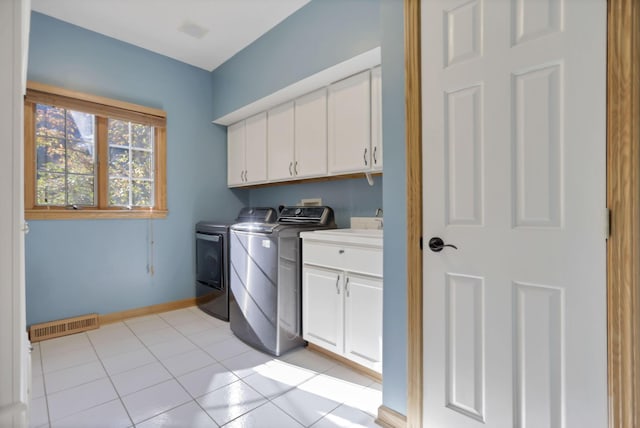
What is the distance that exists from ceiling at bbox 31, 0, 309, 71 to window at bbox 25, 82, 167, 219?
2.10 feet

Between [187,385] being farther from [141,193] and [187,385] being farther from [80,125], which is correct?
[80,125]

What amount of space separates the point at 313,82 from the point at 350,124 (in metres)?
0.51

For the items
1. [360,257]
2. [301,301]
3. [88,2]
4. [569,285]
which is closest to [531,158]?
[569,285]

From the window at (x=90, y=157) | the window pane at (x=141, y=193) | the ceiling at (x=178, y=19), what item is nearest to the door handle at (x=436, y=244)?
the ceiling at (x=178, y=19)

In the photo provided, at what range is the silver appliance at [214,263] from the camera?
9.78 feet

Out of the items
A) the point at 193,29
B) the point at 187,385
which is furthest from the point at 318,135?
the point at 187,385

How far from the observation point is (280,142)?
9.89 ft

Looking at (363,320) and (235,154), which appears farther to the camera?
(235,154)

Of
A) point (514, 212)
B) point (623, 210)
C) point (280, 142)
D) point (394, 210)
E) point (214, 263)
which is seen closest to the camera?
point (623, 210)

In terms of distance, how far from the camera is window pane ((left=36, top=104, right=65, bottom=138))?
2600mm

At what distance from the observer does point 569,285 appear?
3.34 feet

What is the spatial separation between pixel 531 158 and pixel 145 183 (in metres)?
3.37

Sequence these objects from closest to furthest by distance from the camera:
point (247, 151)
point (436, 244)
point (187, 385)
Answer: point (436, 244)
point (187, 385)
point (247, 151)

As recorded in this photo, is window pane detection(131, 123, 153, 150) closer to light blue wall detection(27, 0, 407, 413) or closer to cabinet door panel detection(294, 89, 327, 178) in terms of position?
light blue wall detection(27, 0, 407, 413)
